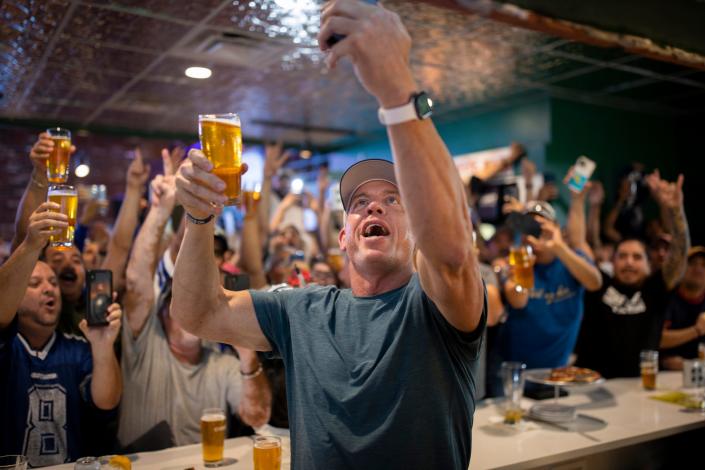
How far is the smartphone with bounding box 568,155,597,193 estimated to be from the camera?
3697 millimetres

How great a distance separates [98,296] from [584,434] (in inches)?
79.1

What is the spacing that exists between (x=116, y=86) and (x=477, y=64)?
370cm

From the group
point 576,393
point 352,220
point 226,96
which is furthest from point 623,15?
point 226,96

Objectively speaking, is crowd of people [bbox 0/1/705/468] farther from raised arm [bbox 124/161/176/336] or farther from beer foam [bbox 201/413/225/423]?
beer foam [bbox 201/413/225/423]

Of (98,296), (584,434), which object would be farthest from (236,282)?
(584,434)

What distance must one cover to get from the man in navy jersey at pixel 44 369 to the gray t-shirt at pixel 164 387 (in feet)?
0.60

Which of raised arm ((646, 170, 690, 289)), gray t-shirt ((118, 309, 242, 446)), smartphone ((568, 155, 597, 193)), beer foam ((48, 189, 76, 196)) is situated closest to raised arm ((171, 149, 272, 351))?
beer foam ((48, 189, 76, 196))

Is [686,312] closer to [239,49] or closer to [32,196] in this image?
[239,49]

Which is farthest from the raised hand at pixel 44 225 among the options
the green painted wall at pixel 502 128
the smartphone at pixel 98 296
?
the green painted wall at pixel 502 128

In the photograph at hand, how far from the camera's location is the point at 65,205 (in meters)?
2.06

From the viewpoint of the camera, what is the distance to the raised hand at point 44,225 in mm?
1969

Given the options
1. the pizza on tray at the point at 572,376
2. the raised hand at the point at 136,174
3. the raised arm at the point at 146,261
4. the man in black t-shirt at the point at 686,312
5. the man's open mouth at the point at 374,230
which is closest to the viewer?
the man's open mouth at the point at 374,230

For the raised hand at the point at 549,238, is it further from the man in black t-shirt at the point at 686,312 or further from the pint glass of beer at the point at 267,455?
the pint glass of beer at the point at 267,455

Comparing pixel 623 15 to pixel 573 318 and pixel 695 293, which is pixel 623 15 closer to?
pixel 573 318
